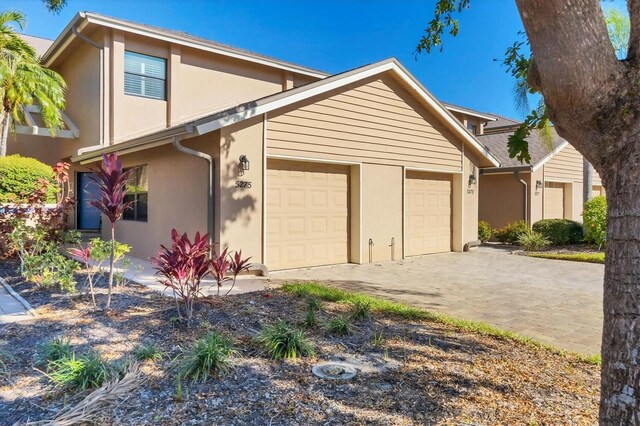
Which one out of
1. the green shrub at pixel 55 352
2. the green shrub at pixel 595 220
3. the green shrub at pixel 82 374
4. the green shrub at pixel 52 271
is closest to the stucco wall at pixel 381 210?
the green shrub at pixel 52 271

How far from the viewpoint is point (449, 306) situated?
6402 millimetres

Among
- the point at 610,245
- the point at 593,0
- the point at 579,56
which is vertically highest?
the point at 593,0

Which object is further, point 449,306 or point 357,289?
point 357,289

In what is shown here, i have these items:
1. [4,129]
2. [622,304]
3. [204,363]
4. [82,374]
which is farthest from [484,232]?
[4,129]

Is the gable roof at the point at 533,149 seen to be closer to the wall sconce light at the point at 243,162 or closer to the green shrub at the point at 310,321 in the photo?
the wall sconce light at the point at 243,162

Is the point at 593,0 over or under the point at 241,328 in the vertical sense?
over

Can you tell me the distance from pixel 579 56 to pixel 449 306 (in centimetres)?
478

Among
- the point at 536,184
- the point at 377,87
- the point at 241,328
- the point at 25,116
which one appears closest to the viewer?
the point at 241,328

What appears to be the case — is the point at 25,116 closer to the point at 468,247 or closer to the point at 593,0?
the point at 468,247

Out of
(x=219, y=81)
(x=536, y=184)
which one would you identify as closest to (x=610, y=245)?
(x=219, y=81)

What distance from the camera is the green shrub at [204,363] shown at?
3433 millimetres

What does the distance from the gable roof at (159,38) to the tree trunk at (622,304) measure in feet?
40.5

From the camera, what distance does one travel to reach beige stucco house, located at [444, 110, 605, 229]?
16.0 m

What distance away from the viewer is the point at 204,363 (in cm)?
345
